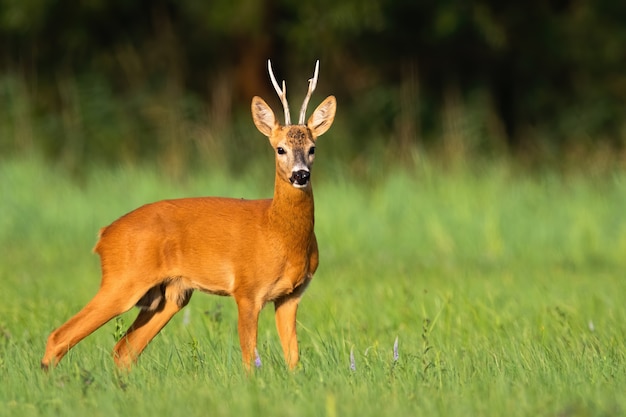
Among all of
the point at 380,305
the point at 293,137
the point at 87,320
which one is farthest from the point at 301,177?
the point at 380,305

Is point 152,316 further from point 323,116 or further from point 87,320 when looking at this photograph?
point 323,116

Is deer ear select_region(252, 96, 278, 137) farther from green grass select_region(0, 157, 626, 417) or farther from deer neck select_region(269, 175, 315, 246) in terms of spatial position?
green grass select_region(0, 157, 626, 417)

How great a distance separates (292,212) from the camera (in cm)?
781

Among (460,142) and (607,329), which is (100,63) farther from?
(607,329)

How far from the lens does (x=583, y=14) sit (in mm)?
22703

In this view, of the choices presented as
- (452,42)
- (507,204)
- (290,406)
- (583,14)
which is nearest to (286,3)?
(452,42)

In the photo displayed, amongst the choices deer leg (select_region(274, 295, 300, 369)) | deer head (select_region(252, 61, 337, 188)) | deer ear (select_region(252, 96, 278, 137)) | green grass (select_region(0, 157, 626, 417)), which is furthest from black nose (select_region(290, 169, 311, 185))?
green grass (select_region(0, 157, 626, 417))

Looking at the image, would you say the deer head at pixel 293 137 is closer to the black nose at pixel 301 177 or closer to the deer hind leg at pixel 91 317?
the black nose at pixel 301 177

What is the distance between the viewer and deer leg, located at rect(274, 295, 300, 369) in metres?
7.69

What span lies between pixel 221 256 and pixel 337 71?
1649 cm

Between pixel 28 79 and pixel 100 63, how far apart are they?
131 centimetres

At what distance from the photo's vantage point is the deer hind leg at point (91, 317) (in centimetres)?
755

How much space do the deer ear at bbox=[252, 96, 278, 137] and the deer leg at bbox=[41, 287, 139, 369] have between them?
1352mm

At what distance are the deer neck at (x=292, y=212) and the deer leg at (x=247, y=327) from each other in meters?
0.47
